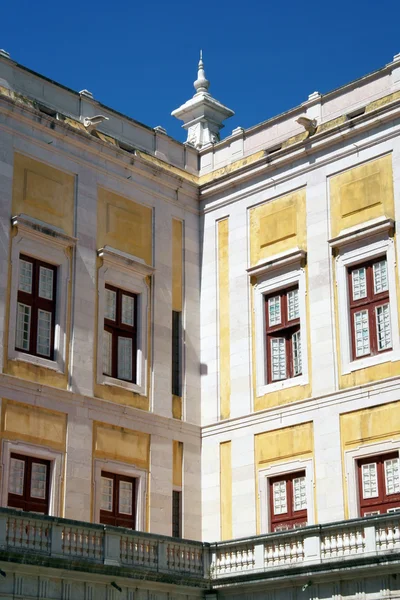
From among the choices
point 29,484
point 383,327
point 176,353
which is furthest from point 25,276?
point 383,327

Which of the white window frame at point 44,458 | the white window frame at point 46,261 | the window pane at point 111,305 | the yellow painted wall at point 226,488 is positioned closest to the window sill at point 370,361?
the yellow painted wall at point 226,488

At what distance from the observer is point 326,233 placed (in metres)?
27.2

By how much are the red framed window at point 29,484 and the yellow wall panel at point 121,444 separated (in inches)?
61.0

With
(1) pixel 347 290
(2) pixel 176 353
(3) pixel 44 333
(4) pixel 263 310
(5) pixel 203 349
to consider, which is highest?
(4) pixel 263 310

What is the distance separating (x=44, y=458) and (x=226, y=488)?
194 inches

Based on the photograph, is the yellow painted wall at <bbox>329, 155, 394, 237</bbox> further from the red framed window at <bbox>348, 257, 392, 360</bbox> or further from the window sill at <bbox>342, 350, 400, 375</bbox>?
the window sill at <bbox>342, 350, 400, 375</bbox>

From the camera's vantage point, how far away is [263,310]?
28.2 meters

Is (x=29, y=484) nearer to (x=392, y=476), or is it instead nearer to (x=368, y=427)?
(x=368, y=427)

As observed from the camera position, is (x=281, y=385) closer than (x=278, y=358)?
Yes

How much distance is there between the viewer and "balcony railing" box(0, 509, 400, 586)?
21.8 meters

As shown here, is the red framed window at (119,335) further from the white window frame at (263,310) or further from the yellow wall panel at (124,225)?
the white window frame at (263,310)

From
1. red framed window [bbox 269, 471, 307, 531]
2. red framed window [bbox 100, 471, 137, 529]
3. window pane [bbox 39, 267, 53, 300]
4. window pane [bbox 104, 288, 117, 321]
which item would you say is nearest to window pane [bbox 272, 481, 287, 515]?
red framed window [bbox 269, 471, 307, 531]

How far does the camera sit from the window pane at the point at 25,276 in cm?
2581

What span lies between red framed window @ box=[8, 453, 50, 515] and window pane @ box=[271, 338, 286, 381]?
6046 mm
